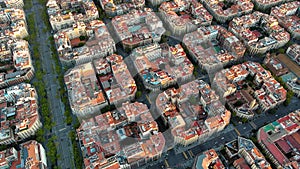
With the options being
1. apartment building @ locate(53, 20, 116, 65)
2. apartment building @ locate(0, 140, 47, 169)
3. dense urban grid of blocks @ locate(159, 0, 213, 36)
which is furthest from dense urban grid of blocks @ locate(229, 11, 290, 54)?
→ apartment building @ locate(0, 140, 47, 169)

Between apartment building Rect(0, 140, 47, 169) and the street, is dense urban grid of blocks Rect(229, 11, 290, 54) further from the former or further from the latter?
apartment building Rect(0, 140, 47, 169)

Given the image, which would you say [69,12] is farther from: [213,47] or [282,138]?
[282,138]

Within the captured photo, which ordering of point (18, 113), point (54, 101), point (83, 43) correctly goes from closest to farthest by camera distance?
point (18, 113) < point (54, 101) < point (83, 43)

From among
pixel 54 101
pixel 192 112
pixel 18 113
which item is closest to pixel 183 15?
pixel 192 112

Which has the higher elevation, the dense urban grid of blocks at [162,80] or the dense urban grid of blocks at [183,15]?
the dense urban grid of blocks at [183,15]

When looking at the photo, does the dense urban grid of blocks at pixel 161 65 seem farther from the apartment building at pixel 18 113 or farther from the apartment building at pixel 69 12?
the apartment building at pixel 18 113

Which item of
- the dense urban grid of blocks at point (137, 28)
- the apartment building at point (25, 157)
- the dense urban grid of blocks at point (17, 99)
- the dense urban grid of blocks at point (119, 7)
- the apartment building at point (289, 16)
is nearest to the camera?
the apartment building at point (25, 157)

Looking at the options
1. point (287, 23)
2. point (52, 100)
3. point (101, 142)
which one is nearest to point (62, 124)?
point (52, 100)

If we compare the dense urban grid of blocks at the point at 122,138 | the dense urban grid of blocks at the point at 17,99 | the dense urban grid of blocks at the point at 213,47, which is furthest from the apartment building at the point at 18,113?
the dense urban grid of blocks at the point at 213,47
